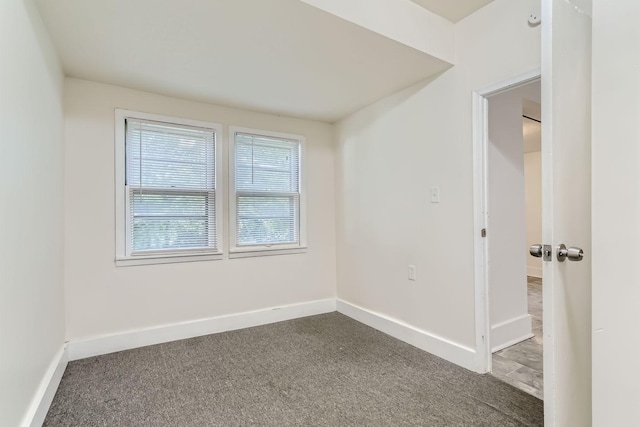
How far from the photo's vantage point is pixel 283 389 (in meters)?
1.95

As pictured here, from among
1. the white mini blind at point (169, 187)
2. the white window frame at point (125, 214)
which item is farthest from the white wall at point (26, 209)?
the white mini blind at point (169, 187)

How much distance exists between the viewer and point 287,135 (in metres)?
3.36

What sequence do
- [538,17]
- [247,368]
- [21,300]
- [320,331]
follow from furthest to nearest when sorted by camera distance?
1. [320,331]
2. [247,368]
3. [538,17]
4. [21,300]

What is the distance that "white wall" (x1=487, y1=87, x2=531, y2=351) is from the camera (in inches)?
102

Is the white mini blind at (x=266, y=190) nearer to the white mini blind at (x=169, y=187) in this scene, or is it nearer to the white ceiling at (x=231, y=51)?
the white mini blind at (x=169, y=187)

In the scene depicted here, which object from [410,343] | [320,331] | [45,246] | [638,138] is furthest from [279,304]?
[638,138]

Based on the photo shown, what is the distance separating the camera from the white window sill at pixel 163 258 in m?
2.59

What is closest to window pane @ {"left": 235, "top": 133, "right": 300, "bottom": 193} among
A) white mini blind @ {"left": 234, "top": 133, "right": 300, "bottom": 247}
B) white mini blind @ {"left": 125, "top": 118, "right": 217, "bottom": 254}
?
white mini blind @ {"left": 234, "top": 133, "right": 300, "bottom": 247}

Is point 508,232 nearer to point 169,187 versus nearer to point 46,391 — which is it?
point 169,187

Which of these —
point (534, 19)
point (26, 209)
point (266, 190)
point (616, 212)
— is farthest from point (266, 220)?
point (616, 212)

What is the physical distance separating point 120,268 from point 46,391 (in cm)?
101

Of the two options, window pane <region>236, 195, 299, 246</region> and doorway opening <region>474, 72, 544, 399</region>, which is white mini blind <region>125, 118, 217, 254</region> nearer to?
window pane <region>236, 195, 299, 246</region>

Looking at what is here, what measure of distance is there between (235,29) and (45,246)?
166 cm

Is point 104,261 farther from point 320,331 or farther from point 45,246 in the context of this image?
point 320,331
